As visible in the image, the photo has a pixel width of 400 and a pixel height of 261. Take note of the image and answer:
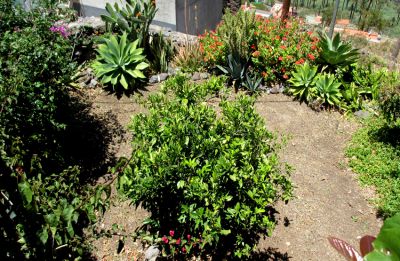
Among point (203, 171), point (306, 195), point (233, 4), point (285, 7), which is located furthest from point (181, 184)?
point (233, 4)

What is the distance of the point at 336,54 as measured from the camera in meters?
6.51

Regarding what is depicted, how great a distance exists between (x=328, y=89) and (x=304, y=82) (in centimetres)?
47

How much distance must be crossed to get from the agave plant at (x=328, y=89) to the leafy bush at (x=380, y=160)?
2.40 feet

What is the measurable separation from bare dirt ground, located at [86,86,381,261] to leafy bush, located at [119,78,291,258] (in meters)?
0.63

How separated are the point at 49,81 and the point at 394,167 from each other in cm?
497

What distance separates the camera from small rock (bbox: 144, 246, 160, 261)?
3.52 m

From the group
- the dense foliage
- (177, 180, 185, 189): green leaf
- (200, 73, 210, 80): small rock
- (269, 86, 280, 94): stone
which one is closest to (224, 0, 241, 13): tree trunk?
(200, 73, 210, 80): small rock

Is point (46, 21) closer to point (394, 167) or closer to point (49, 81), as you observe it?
point (49, 81)

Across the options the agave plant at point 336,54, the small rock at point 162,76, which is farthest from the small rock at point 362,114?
the small rock at point 162,76

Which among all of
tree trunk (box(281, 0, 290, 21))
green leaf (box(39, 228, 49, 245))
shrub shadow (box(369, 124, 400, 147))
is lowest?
shrub shadow (box(369, 124, 400, 147))

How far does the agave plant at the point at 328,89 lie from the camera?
6379 millimetres

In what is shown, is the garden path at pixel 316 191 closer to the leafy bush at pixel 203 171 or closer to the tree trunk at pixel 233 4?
the leafy bush at pixel 203 171

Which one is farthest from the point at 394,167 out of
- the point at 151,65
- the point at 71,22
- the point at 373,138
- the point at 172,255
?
the point at 71,22

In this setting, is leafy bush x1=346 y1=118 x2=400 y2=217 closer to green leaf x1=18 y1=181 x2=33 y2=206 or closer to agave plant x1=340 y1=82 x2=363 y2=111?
agave plant x1=340 y1=82 x2=363 y2=111
